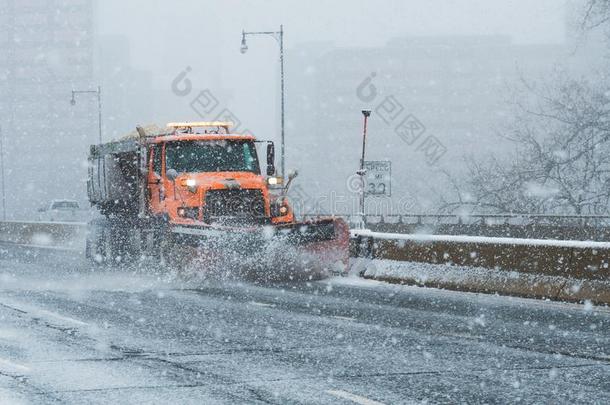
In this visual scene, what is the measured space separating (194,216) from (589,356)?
11256 mm

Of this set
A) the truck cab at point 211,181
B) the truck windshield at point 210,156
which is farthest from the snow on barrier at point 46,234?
the truck windshield at point 210,156

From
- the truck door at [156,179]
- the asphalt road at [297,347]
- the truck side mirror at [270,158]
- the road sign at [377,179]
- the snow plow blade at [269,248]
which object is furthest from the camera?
the road sign at [377,179]

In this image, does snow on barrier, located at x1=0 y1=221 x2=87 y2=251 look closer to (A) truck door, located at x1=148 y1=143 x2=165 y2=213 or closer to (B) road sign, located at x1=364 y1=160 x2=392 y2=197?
(B) road sign, located at x1=364 y1=160 x2=392 y2=197

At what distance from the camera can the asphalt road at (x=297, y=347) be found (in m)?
7.42

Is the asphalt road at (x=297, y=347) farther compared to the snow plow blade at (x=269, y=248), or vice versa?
the snow plow blade at (x=269, y=248)

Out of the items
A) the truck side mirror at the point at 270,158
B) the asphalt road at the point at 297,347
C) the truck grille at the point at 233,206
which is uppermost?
the truck side mirror at the point at 270,158

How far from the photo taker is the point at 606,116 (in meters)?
26.5

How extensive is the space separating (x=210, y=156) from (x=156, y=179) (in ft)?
4.02

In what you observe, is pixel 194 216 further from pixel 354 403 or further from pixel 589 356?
pixel 354 403

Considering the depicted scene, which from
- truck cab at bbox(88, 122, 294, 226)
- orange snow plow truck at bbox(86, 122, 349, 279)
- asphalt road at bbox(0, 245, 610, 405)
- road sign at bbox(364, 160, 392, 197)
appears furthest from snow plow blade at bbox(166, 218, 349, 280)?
road sign at bbox(364, 160, 392, 197)

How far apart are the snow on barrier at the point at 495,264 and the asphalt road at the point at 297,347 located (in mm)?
413

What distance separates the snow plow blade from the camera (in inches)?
688

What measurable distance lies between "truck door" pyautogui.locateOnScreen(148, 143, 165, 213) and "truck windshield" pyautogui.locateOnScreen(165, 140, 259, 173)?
0.27 m

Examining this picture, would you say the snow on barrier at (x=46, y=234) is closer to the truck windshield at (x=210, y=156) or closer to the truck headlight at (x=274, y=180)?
the truck windshield at (x=210, y=156)
